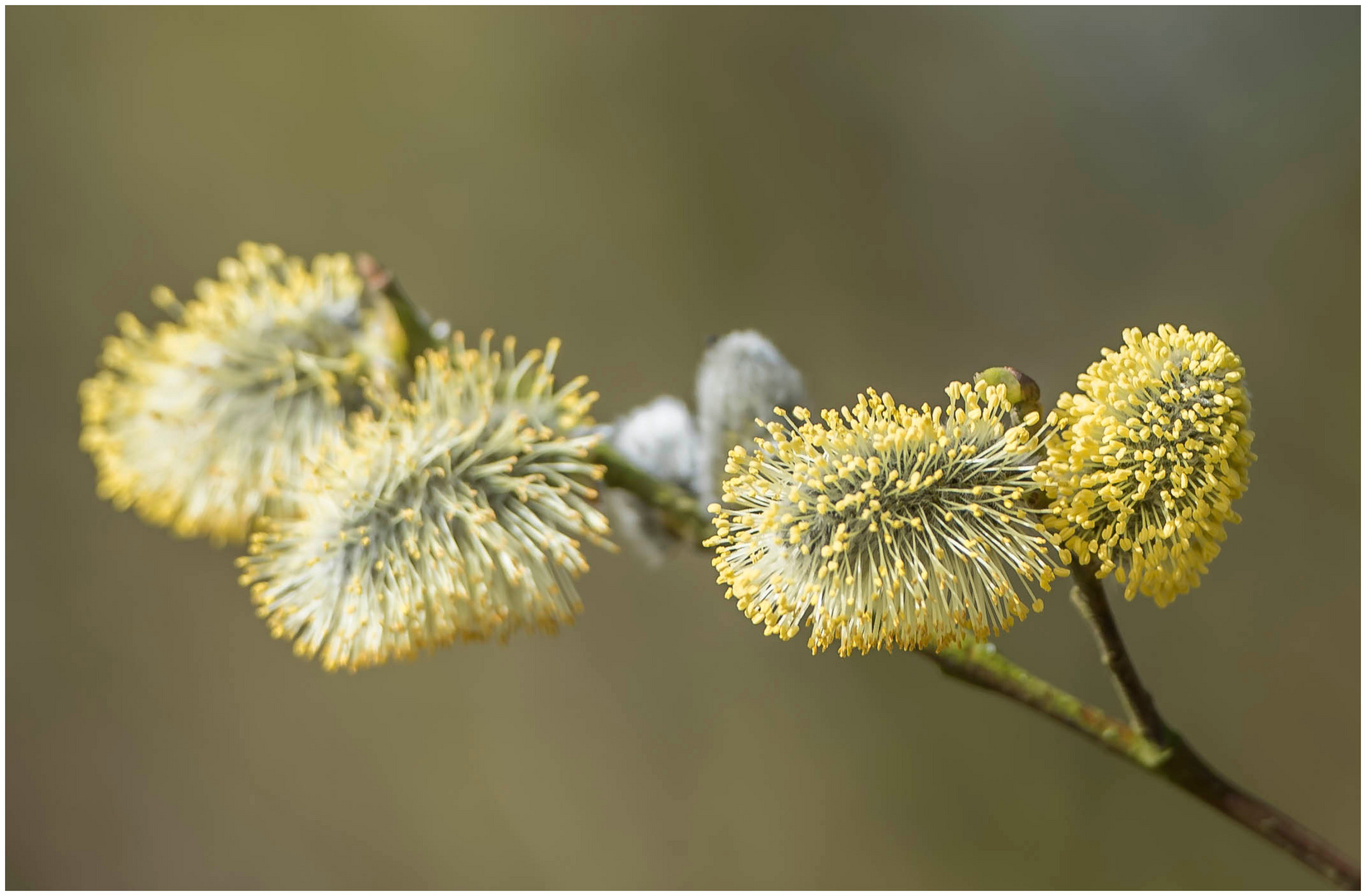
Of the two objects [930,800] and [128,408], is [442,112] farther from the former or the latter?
[930,800]

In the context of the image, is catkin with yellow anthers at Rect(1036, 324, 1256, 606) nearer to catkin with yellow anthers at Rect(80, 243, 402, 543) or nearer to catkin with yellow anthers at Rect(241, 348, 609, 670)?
catkin with yellow anthers at Rect(241, 348, 609, 670)

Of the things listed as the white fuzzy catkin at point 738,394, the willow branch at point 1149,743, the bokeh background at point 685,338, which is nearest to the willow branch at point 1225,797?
the willow branch at point 1149,743

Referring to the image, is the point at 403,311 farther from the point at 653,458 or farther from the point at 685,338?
the point at 685,338

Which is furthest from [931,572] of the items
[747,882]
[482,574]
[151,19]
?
[151,19]

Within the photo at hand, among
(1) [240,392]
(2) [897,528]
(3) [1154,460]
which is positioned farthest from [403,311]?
(3) [1154,460]

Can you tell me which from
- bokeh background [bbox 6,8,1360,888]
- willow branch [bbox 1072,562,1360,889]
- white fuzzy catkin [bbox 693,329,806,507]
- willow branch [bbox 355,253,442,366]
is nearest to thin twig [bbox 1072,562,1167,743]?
willow branch [bbox 1072,562,1360,889]
